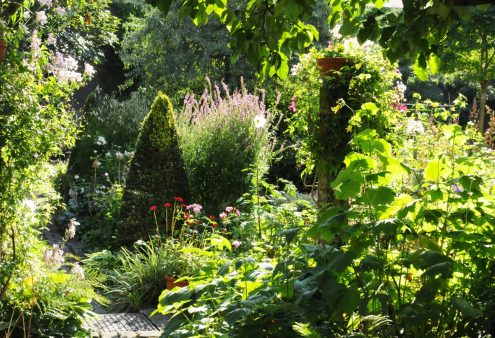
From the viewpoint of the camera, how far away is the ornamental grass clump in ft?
26.4

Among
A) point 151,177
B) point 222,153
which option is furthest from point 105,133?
point 151,177

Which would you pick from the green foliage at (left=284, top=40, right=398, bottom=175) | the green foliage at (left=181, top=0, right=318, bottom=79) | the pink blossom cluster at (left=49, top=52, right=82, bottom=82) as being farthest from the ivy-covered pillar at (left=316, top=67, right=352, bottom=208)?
the green foliage at (left=181, top=0, right=318, bottom=79)

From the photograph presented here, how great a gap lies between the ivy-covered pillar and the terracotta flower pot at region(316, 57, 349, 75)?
3 cm

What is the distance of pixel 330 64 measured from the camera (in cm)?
582

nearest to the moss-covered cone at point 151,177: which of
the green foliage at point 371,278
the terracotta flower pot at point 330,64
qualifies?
the terracotta flower pot at point 330,64

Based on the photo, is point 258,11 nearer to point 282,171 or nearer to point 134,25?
point 282,171

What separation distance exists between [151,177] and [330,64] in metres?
2.42

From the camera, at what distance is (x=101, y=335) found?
468cm

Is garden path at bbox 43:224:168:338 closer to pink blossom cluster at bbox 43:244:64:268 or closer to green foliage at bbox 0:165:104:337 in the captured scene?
green foliage at bbox 0:165:104:337

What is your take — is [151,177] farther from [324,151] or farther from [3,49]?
[3,49]

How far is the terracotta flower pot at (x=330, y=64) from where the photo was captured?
19.1 ft

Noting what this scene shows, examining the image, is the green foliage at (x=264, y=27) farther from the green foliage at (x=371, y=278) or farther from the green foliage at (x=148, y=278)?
the green foliage at (x=148, y=278)

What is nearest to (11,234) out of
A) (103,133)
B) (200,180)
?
(200,180)

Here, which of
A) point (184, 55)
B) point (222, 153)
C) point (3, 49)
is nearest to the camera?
point (3, 49)
